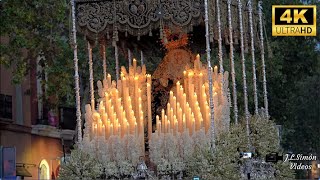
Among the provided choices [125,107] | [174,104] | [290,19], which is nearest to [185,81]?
[174,104]

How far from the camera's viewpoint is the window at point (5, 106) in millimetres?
33250

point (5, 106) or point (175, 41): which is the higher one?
point (175, 41)

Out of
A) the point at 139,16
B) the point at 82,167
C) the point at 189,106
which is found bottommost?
the point at 82,167

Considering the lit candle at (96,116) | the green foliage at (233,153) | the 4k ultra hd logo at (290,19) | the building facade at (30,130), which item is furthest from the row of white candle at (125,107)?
the building facade at (30,130)

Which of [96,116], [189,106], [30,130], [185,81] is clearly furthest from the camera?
[30,130]

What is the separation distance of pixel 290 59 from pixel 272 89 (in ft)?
5.66

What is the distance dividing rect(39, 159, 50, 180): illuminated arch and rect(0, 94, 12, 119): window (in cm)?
366

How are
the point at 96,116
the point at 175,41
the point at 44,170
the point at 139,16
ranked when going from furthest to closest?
1. the point at 44,170
2. the point at 175,41
3. the point at 96,116
4. the point at 139,16

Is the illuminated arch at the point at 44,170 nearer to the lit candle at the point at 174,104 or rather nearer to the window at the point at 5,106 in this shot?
the window at the point at 5,106

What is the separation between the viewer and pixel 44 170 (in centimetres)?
3728

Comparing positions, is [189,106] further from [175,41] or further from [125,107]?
[175,41]

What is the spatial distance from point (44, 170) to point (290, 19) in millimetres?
14918

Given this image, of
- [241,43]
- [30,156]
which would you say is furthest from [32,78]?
[241,43]

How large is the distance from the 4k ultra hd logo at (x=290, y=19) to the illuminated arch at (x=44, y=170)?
45.3 feet
